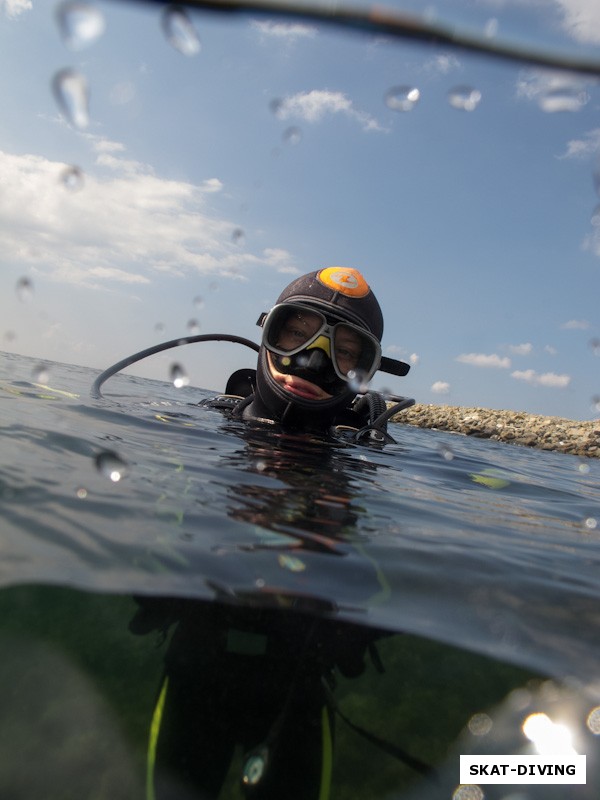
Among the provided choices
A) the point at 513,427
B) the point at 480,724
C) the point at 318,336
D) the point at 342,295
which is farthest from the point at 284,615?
the point at 513,427

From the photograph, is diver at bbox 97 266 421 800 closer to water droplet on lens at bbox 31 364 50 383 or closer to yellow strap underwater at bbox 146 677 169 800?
yellow strap underwater at bbox 146 677 169 800

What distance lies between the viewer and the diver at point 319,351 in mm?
3764

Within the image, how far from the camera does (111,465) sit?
2156 millimetres

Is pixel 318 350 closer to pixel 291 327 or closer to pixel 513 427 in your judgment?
pixel 291 327

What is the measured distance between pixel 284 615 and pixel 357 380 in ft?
9.56

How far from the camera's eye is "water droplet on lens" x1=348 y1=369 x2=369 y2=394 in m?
3.88

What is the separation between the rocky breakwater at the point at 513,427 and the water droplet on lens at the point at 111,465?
17.3 metres

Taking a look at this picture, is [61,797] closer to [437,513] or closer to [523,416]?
[437,513]

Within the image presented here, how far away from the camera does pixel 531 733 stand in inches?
40.2

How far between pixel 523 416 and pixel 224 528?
22.6 metres

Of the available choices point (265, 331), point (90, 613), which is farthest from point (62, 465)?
point (265, 331)

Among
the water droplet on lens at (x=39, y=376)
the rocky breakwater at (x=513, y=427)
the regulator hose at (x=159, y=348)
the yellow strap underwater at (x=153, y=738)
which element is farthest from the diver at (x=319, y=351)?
the rocky breakwater at (x=513, y=427)

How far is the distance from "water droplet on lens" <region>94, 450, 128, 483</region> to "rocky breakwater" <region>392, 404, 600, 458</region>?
1732 cm

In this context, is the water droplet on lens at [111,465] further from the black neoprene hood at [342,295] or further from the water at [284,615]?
the black neoprene hood at [342,295]
